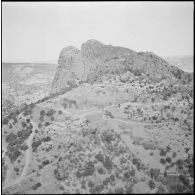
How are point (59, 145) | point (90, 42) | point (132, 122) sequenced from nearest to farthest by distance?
point (59, 145) → point (132, 122) → point (90, 42)

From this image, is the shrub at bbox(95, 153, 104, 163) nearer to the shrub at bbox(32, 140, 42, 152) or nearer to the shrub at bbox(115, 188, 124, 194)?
the shrub at bbox(115, 188, 124, 194)

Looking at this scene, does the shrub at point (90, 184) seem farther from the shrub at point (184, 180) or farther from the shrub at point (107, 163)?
the shrub at point (184, 180)

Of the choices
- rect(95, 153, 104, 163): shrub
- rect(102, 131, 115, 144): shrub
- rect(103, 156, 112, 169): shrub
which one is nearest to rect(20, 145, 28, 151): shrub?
rect(95, 153, 104, 163): shrub

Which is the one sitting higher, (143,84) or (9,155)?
(143,84)

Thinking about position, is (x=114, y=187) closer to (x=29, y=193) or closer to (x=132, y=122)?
(x=29, y=193)

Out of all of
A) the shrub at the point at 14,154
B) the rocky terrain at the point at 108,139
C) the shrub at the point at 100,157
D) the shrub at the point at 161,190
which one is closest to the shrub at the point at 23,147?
the rocky terrain at the point at 108,139

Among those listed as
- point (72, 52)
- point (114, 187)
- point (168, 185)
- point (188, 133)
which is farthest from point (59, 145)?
point (72, 52)

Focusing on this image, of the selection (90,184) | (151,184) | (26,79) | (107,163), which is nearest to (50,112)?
(107,163)
